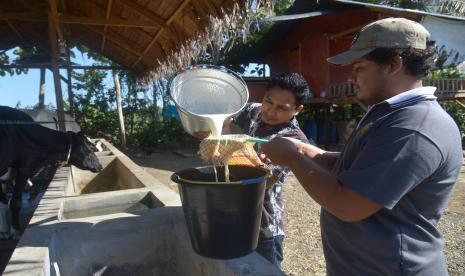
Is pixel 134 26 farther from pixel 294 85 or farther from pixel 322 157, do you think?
pixel 322 157

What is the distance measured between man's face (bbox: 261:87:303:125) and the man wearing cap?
0.64m

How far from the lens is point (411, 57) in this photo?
1.07 m

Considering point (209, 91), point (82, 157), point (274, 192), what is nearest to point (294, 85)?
point (209, 91)

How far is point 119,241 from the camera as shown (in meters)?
2.05

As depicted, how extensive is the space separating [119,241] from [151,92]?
1134 cm

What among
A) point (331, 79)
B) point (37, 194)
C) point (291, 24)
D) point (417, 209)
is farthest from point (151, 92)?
point (417, 209)

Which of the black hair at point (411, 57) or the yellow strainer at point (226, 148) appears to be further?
the yellow strainer at point (226, 148)

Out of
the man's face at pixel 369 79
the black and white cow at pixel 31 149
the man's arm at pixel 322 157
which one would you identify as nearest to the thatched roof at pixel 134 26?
the black and white cow at pixel 31 149

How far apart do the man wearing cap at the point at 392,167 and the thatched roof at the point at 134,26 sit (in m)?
2.31

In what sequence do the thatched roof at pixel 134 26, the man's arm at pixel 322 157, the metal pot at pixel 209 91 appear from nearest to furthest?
the man's arm at pixel 322 157 < the metal pot at pixel 209 91 < the thatched roof at pixel 134 26

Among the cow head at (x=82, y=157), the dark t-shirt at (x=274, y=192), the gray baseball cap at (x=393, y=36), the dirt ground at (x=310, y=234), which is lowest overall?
the dirt ground at (x=310, y=234)

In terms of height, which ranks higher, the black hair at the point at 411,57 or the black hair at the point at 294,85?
the black hair at the point at 411,57

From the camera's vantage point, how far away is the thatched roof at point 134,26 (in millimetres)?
3865

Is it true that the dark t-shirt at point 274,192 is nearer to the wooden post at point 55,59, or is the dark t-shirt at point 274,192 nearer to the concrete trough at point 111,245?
the concrete trough at point 111,245
